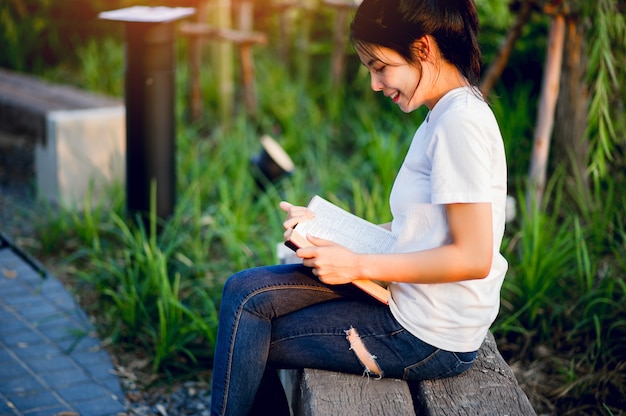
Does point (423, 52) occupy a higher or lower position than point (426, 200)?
higher

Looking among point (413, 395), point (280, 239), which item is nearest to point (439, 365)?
point (413, 395)

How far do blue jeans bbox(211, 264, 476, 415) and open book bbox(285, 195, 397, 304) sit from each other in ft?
0.34

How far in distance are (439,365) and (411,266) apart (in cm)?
33

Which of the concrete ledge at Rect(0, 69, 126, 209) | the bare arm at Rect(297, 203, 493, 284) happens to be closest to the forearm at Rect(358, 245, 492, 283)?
the bare arm at Rect(297, 203, 493, 284)

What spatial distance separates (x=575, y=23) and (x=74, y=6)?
6432mm

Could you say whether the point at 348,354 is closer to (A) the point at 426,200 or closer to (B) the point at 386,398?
(B) the point at 386,398

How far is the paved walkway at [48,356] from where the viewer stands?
303cm

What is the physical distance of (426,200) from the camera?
1982 mm

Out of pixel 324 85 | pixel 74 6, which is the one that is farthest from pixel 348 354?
pixel 74 6

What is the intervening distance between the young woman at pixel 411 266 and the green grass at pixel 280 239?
726mm

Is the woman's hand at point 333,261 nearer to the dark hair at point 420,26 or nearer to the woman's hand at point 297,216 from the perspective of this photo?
the woman's hand at point 297,216

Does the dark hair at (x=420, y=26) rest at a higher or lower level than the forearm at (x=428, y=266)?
higher

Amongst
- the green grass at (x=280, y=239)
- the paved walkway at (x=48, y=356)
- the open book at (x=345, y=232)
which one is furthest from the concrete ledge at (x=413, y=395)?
the paved walkway at (x=48, y=356)

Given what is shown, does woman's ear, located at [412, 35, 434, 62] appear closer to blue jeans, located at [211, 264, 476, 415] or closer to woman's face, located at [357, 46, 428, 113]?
woman's face, located at [357, 46, 428, 113]
